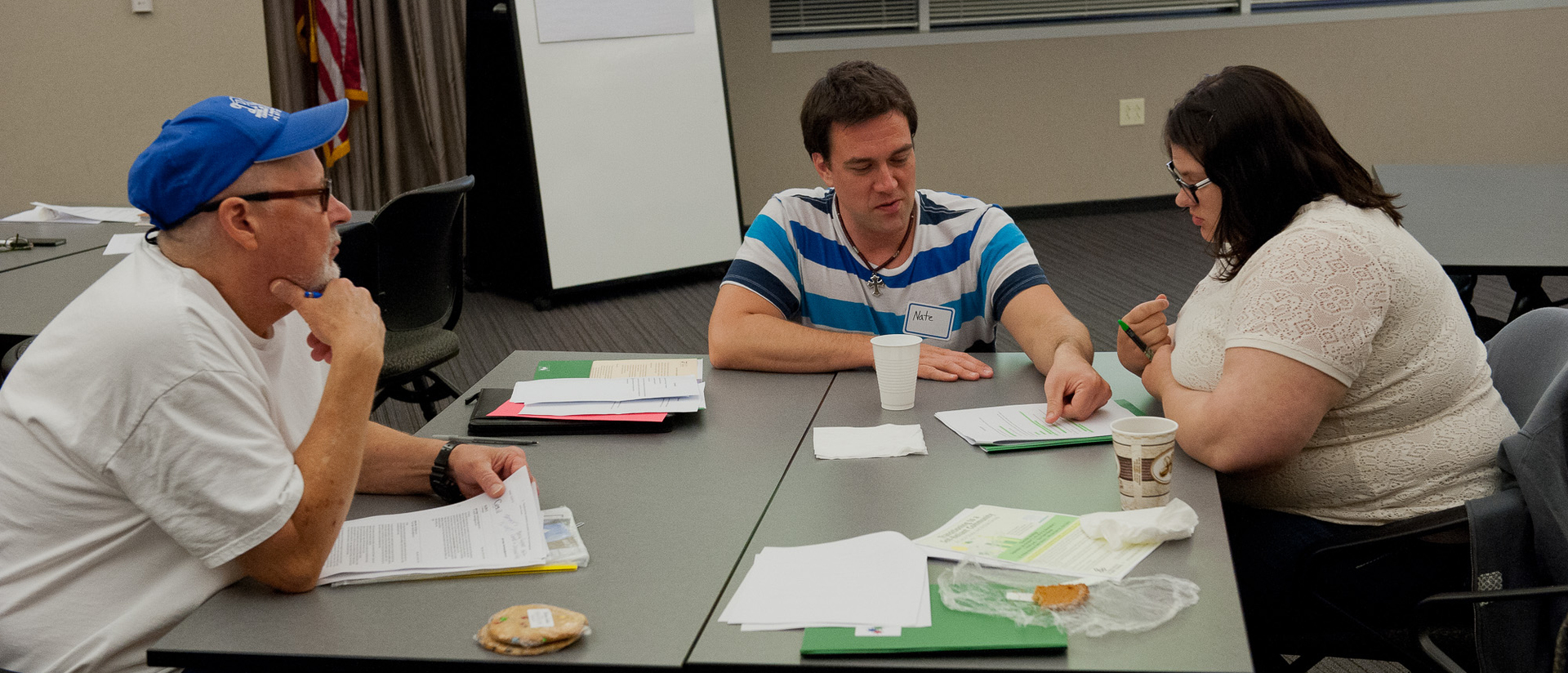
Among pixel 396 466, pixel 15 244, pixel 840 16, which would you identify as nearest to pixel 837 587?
pixel 396 466

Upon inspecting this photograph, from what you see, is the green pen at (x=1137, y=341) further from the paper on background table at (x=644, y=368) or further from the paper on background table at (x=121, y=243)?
the paper on background table at (x=121, y=243)

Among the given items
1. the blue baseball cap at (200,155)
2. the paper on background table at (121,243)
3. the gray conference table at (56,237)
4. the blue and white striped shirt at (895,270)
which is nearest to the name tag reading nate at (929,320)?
the blue and white striped shirt at (895,270)

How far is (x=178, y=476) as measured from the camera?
1.20 meters

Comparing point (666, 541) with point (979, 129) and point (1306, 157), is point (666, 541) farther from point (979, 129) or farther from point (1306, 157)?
point (979, 129)

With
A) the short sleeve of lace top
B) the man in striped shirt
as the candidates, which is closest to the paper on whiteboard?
the man in striped shirt

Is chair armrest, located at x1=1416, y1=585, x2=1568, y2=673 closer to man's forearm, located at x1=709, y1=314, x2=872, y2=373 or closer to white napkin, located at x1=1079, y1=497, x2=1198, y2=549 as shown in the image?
white napkin, located at x1=1079, y1=497, x2=1198, y2=549

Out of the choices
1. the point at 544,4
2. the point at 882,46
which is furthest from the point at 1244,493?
the point at 882,46

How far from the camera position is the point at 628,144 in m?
5.04

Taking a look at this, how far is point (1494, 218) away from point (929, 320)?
175 cm

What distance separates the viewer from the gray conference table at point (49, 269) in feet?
7.90

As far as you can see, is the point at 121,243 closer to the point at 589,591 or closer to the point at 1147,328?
the point at 589,591

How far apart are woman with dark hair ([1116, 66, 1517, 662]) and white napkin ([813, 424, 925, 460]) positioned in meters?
0.37

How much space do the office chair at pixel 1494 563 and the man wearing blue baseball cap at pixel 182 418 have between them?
1298 mm

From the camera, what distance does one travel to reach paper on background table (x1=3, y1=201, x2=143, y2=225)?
3.57 meters
